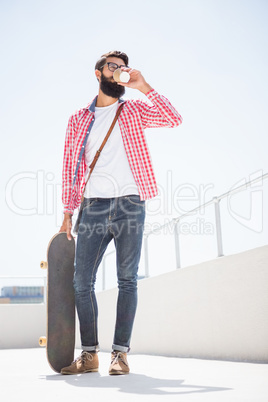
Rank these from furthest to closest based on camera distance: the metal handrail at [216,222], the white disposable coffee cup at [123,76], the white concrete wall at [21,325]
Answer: the white concrete wall at [21,325] < the metal handrail at [216,222] < the white disposable coffee cup at [123,76]

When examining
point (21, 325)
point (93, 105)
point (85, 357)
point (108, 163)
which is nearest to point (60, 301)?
point (85, 357)

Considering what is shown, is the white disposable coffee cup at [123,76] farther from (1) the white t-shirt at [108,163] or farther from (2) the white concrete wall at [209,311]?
(2) the white concrete wall at [209,311]

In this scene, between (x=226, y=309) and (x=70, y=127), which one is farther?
(x=226, y=309)

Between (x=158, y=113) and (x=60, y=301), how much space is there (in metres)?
1.16

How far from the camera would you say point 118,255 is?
235 centimetres

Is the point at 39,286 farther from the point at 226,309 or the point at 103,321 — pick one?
the point at 226,309

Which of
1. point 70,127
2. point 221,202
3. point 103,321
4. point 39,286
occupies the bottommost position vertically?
point 103,321

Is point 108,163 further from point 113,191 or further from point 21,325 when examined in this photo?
point 21,325

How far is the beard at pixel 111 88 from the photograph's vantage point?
2496mm

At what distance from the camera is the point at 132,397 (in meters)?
1.43

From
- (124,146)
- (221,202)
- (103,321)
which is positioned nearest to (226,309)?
(221,202)

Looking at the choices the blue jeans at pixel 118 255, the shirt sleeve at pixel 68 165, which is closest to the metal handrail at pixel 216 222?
the blue jeans at pixel 118 255

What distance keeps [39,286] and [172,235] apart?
14.9ft

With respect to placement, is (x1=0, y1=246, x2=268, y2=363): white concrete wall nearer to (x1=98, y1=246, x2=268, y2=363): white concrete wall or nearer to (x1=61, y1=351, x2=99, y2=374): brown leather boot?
(x1=98, y1=246, x2=268, y2=363): white concrete wall
